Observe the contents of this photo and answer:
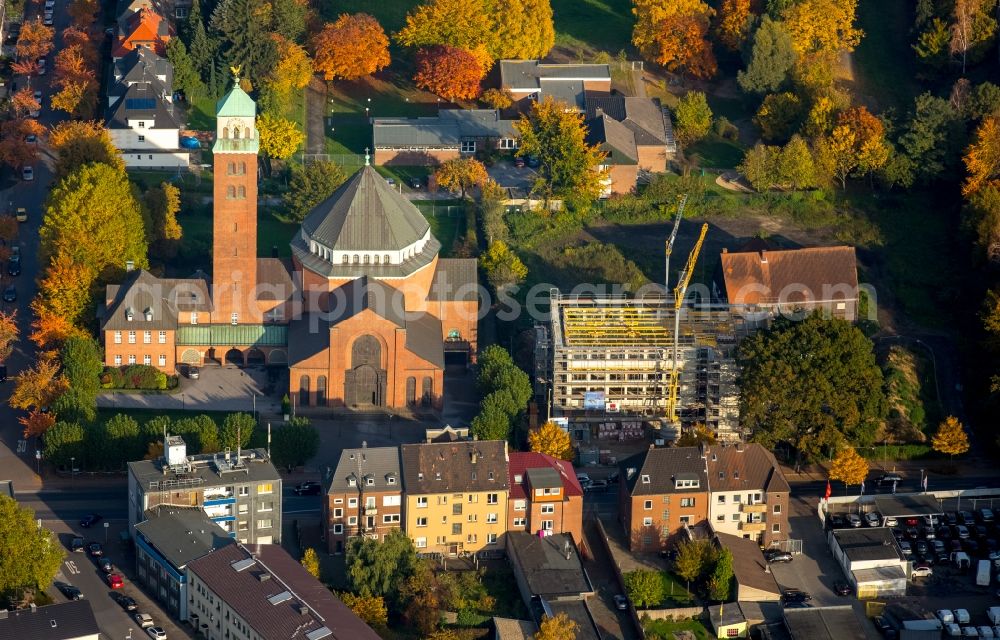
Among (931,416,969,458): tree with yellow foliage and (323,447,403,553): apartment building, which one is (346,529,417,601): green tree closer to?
(323,447,403,553): apartment building

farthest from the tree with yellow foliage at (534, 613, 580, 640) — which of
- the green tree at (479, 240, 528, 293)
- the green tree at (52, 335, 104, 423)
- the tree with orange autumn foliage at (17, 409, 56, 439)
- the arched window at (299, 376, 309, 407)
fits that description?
the green tree at (479, 240, 528, 293)

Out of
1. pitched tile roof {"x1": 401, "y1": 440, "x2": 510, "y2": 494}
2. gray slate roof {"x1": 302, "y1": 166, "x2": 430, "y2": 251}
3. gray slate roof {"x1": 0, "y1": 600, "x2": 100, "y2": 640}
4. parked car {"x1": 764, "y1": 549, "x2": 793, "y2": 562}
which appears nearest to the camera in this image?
gray slate roof {"x1": 0, "y1": 600, "x2": 100, "y2": 640}

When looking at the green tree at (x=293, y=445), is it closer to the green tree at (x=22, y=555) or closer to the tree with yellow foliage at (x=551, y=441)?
the tree with yellow foliage at (x=551, y=441)

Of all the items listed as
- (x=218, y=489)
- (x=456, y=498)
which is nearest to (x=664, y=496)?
(x=456, y=498)

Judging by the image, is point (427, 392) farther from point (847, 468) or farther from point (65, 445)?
point (847, 468)

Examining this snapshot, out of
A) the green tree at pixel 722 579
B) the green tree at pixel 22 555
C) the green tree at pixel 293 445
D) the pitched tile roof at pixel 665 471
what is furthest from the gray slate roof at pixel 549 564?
the green tree at pixel 22 555
